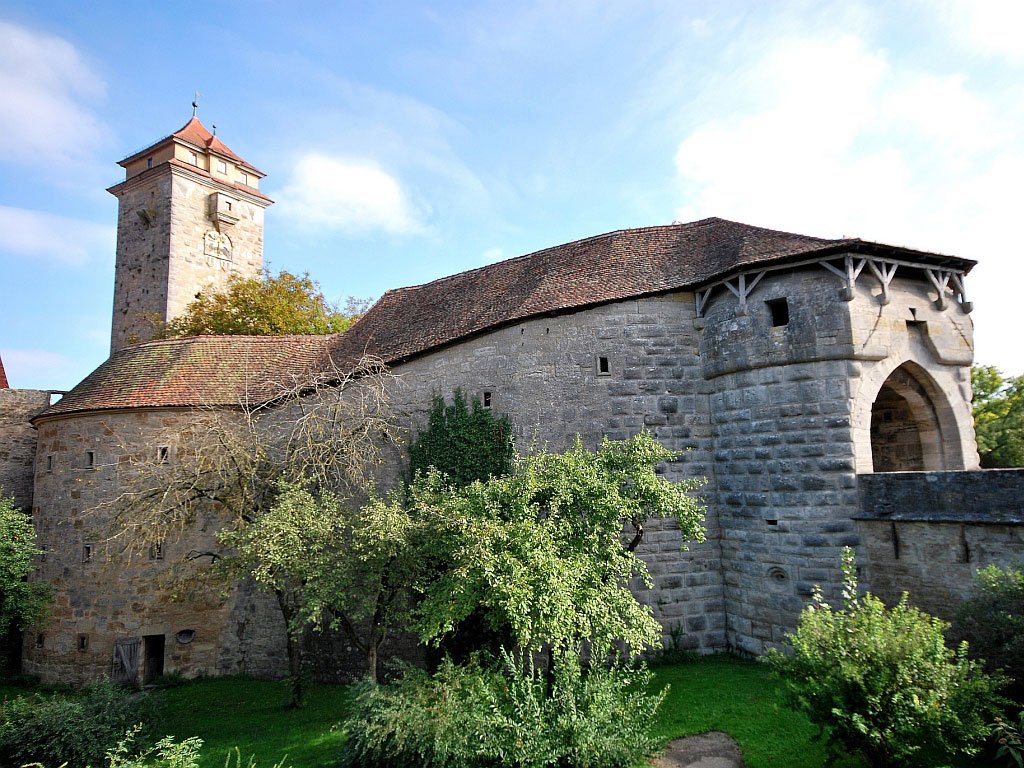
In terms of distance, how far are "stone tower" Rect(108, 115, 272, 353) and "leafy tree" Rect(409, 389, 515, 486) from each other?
2051 centimetres

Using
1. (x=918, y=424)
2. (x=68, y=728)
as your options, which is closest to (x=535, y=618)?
(x=68, y=728)

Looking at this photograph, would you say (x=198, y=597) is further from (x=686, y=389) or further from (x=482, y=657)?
(x=686, y=389)

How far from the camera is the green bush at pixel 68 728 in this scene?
30.9ft

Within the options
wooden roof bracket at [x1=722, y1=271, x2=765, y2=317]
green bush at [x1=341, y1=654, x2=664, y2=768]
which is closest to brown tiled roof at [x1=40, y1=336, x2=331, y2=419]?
green bush at [x1=341, y1=654, x2=664, y2=768]

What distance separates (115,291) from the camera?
30.7 metres

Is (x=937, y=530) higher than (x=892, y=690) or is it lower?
higher

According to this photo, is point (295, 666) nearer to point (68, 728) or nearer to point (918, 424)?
point (68, 728)

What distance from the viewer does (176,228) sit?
28609mm

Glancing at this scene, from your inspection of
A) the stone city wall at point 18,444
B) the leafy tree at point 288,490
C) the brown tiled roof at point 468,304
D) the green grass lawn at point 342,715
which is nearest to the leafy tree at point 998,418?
the brown tiled roof at point 468,304

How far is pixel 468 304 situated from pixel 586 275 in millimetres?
3203

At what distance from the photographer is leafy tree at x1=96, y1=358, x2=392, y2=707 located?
9.76m

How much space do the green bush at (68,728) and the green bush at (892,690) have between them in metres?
10.1

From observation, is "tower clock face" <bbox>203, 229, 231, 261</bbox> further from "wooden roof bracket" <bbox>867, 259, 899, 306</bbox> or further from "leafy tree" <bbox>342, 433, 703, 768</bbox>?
"wooden roof bracket" <bbox>867, 259, 899, 306</bbox>

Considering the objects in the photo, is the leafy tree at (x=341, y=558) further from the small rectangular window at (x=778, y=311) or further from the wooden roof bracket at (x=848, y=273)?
the wooden roof bracket at (x=848, y=273)
